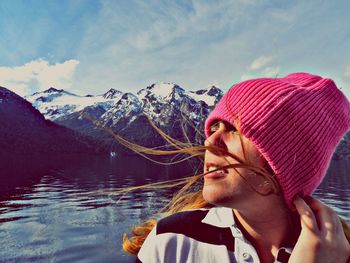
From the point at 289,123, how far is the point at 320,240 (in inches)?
37.9

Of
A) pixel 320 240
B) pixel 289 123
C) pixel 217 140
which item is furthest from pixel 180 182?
pixel 320 240

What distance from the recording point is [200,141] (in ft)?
11.6

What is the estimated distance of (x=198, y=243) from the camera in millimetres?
2814

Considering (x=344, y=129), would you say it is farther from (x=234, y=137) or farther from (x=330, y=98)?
(x=234, y=137)

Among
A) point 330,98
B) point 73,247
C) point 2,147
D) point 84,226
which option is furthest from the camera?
point 2,147

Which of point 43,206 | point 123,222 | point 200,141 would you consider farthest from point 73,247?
point 200,141

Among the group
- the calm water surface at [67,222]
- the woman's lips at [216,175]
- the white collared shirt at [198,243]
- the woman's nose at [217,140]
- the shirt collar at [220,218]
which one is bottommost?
the calm water surface at [67,222]

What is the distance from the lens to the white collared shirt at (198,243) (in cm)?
275

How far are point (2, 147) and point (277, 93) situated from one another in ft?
671

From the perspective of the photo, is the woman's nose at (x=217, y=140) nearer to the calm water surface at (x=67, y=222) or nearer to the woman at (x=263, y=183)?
the woman at (x=263, y=183)

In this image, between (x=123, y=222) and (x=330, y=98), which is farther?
(x=123, y=222)

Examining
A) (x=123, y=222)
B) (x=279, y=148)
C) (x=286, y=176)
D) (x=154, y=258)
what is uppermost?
(x=279, y=148)

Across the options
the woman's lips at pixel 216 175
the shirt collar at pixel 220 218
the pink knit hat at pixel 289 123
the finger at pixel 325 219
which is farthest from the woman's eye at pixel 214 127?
→ the finger at pixel 325 219

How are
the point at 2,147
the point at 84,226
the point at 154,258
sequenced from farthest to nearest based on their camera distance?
1. the point at 2,147
2. the point at 84,226
3. the point at 154,258
